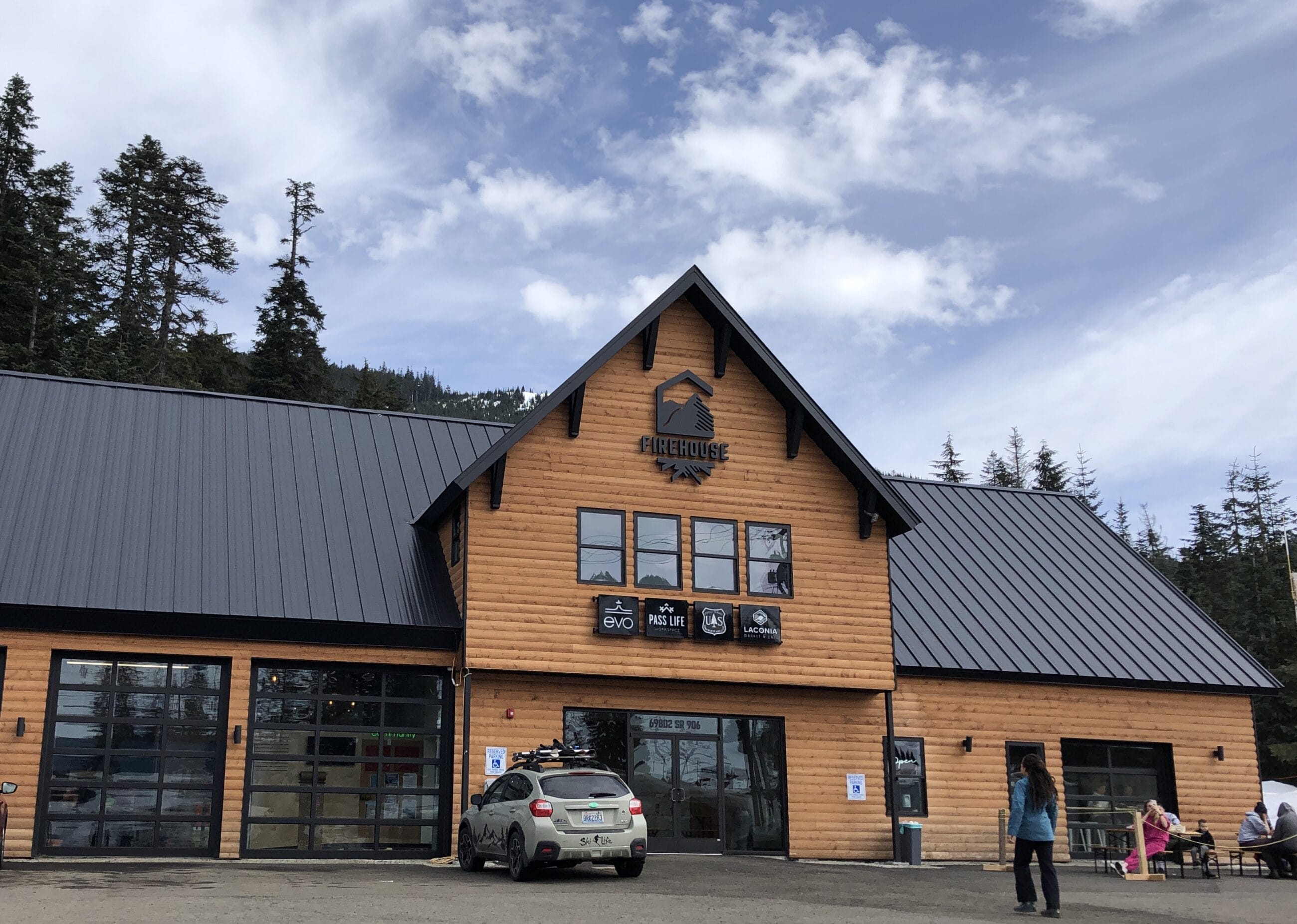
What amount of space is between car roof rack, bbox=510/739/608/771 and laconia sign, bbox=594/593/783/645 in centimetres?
251

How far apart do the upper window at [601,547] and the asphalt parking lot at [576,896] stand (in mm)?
5094

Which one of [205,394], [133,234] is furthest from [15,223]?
[205,394]

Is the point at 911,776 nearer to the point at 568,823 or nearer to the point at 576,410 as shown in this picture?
the point at 576,410

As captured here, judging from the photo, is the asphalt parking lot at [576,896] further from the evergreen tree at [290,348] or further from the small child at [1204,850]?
the evergreen tree at [290,348]

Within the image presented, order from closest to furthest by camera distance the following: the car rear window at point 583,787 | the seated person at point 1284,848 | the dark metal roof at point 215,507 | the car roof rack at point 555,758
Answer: the car rear window at point 583,787, the car roof rack at point 555,758, the dark metal roof at point 215,507, the seated person at point 1284,848

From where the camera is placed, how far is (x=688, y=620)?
23000 mm

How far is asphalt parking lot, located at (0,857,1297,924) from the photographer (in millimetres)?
12430

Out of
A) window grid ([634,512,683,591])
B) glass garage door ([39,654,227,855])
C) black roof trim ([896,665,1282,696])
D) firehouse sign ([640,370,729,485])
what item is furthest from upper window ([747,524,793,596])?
glass garage door ([39,654,227,855])

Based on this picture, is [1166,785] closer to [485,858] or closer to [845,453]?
[845,453]

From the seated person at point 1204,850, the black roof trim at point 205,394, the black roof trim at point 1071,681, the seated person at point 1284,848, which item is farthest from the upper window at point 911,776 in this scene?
the black roof trim at point 205,394

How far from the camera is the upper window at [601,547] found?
22844mm

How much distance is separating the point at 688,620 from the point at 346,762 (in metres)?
6.48

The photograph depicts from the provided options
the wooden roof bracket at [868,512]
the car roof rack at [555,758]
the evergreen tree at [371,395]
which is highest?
the evergreen tree at [371,395]

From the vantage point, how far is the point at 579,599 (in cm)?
2250
